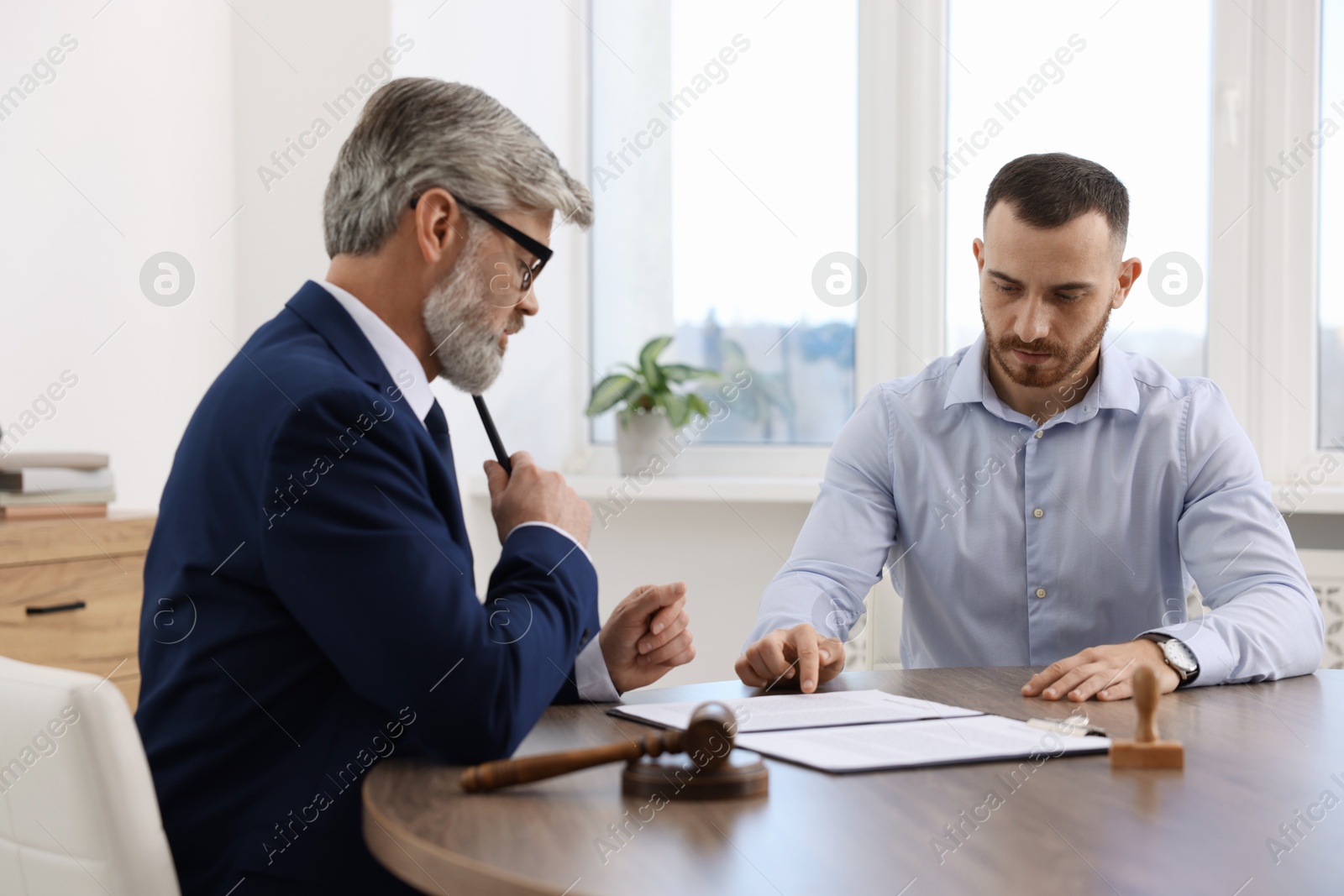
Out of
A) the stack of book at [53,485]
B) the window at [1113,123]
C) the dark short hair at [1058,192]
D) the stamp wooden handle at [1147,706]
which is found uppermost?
the window at [1113,123]

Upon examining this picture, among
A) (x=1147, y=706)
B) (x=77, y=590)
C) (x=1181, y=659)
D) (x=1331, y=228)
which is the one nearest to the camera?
(x=1147, y=706)

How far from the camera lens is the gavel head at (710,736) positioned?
918 millimetres

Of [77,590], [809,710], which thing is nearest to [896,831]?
[809,710]

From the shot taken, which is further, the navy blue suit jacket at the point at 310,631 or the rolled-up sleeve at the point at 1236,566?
the rolled-up sleeve at the point at 1236,566

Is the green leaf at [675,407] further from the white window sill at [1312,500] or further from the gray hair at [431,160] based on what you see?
the gray hair at [431,160]

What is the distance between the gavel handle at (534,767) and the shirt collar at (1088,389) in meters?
1.12

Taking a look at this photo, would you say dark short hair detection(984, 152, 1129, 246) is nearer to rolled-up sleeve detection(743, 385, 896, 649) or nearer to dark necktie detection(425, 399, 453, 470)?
rolled-up sleeve detection(743, 385, 896, 649)

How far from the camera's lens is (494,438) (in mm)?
1399

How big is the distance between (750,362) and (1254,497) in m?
1.79

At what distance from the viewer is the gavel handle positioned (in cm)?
93

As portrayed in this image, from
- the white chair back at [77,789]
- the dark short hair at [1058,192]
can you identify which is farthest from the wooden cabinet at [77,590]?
the dark short hair at [1058,192]

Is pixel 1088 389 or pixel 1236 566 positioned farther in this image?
pixel 1088 389

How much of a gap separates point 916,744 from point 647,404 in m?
2.09

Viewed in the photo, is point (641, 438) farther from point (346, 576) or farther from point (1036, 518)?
point (346, 576)
